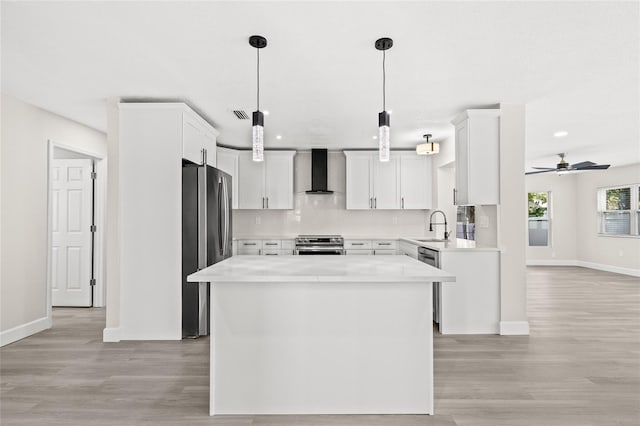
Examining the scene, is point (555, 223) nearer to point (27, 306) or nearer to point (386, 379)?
point (386, 379)

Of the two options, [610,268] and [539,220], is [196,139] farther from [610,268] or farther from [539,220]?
[610,268]

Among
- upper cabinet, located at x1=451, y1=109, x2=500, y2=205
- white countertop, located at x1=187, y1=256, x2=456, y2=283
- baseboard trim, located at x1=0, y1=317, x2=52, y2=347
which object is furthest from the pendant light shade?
baseboard trim, located at x1=0, y1=317, x2=52, y2=347

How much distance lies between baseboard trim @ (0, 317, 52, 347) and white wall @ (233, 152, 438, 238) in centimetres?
302

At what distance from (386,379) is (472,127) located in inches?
112

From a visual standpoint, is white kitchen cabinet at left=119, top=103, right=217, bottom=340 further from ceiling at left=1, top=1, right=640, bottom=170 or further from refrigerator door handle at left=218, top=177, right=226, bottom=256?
refrigerator door handle at left=218, top=177, right=226, bottom=256

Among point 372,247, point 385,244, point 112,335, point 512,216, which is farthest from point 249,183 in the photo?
point 512,216

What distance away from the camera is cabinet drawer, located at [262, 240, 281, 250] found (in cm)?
587

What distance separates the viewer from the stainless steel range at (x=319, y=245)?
18.9 ft

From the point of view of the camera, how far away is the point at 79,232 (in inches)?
201

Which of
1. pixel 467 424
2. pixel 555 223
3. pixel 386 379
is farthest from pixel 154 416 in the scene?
pixel 555 223

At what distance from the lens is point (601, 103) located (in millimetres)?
3865

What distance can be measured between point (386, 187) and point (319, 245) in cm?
151

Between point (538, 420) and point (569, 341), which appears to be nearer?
point (538, 420)

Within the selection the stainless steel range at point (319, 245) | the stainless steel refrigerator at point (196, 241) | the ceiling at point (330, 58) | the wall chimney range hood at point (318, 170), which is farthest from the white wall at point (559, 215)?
the stainless steel refrigerator at point (196, 241)
